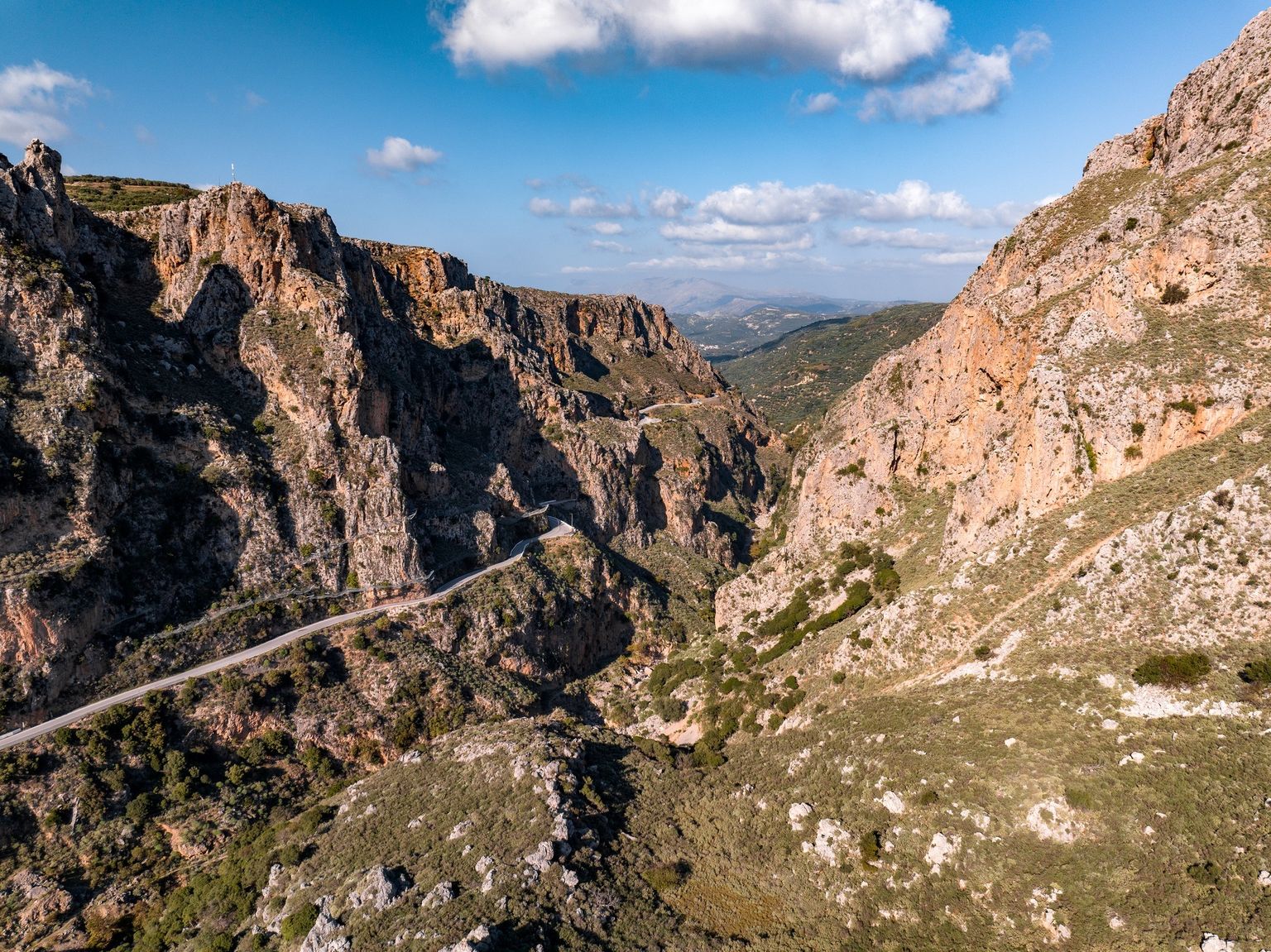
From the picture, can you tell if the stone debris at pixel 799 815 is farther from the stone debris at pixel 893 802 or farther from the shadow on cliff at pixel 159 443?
the shadow on cliff at pixel 159 443

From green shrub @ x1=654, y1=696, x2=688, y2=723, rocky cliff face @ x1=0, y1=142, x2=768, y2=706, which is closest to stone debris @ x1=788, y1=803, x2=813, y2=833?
green shrub @ x1=654, y1=696, x2=688, y2=723

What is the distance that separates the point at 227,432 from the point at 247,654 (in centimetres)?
2350

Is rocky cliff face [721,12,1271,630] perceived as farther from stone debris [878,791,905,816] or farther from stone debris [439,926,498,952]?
stone debris [439,926,498,952]

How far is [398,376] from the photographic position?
89688 millimetres

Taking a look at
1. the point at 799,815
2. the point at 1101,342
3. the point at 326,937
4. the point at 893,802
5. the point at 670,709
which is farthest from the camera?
the point at 670,709

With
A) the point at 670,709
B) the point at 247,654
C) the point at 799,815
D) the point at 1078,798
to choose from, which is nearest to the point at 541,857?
the point at 799,815

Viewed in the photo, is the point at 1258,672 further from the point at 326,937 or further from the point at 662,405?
the point at 662,405

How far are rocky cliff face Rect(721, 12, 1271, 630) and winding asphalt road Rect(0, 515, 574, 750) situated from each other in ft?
120

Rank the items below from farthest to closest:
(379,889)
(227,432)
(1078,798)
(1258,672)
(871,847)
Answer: (227,432) < (379,889) < (871,847) < (1258,672) < (1078,798)

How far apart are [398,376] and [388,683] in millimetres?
46454

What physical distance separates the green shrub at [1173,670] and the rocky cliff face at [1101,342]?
1509 centimetres

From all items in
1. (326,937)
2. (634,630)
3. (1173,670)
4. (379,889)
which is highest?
(1173,670)

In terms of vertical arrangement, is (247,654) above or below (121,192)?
below

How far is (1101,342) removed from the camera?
45.4 meters
